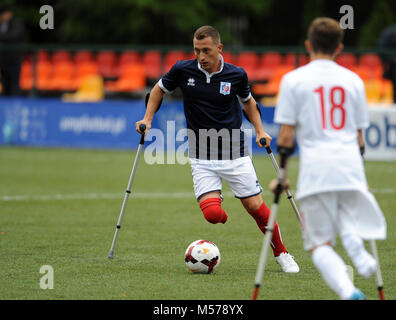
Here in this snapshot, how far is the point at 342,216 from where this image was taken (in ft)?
20.8

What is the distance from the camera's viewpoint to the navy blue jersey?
28.8 feet

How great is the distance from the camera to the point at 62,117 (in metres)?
23.1

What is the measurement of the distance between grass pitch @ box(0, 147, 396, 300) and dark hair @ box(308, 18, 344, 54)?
2177mm

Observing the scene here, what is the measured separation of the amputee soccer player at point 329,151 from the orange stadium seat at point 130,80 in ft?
65.0

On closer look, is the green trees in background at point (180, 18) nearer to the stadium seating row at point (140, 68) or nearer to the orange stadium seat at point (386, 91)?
the stadium seating row at point (140, 68)

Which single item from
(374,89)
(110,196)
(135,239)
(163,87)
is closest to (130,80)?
(374,89)

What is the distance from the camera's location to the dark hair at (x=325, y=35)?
6.20 metres

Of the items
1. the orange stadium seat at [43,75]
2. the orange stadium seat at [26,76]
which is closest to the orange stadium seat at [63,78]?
the orange stadium seat at [43,75]

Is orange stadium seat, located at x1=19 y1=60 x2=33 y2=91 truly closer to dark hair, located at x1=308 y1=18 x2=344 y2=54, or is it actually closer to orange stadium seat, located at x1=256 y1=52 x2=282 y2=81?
orange stadium seat, located at x1=256 y1=52 x2=282 y2=81

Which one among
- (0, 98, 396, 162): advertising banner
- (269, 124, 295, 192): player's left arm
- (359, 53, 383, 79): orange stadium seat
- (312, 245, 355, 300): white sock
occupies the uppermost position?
(359, 53, 383, 79): orange stadium seat

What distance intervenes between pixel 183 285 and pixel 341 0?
3181cm

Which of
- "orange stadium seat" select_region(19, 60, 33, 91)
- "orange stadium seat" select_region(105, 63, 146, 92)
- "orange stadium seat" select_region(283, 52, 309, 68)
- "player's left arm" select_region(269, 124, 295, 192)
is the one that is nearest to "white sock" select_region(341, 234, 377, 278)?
"player's left arm" select_region(269, 124, 295, 192)
